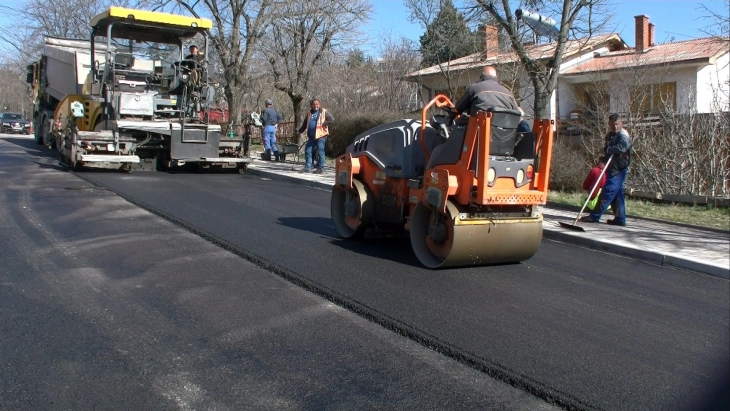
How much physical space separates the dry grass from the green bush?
8214 millimetres

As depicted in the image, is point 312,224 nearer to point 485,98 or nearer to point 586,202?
point 485,98

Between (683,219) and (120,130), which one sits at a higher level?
(120,130)

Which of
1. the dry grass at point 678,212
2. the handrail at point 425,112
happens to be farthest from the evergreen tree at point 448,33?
the handrail at point 425,112

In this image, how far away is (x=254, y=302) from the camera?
5.64 meters

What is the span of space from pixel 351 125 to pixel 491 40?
16.4ft

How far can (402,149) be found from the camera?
770 cm

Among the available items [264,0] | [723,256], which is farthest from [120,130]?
[723,256]

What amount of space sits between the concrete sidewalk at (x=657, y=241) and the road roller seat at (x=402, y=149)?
261 cm

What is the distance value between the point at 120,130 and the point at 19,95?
6504 cm

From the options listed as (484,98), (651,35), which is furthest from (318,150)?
(651,35)

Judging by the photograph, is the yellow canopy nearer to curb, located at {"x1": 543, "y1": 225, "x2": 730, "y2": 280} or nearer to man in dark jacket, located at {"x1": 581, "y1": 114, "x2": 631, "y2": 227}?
man in dark jacket, located at {"x1": 581, "y1": 114, "x2": 631, "y2": 227}

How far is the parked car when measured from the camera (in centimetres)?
4097

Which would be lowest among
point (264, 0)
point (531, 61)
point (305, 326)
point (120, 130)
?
point (305, 326)

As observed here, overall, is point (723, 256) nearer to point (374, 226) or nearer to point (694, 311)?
point (694, 311)
